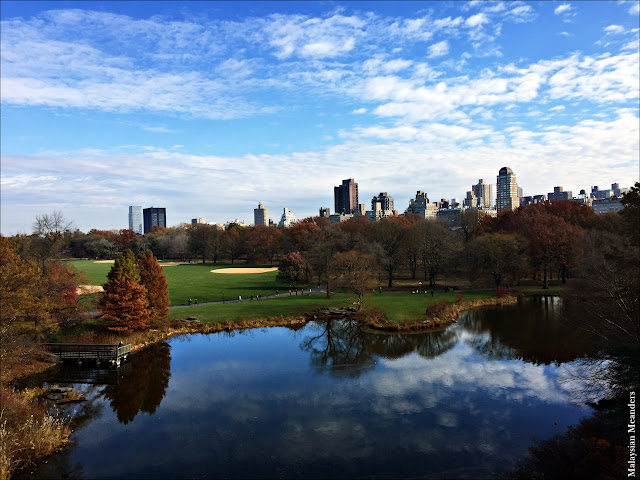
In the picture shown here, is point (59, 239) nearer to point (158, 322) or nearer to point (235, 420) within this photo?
point (158, 322)

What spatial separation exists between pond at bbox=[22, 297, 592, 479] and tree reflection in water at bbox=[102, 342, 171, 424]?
111 millimetres

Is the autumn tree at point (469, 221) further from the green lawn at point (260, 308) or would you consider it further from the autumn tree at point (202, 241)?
the autumn tree at point (202, 241)

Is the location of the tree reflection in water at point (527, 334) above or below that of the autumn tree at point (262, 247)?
below

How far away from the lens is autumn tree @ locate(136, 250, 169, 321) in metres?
36.7

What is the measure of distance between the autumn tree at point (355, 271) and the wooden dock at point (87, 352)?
21807 millimetres

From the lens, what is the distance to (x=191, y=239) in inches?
4525

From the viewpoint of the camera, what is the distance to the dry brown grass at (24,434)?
16.0m

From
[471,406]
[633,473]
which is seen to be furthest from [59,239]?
[633,473]

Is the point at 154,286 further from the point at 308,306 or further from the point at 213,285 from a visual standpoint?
the point at 213,285

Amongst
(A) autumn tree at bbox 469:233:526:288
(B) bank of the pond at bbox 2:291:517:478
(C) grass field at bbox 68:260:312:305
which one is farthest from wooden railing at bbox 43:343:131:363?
(A) autumn tree at bbox 469:233:526:288

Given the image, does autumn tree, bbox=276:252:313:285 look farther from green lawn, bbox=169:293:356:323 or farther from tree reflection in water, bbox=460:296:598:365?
tree reflection in water, bbox=460:296:598:365

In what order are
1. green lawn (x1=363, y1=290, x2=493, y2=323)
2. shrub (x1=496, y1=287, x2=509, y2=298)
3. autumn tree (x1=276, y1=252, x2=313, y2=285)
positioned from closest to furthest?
green lawn (x1=363, y1=290, x2=493, y2=323), shrub (x1=496, y1=287, x2=509, y2=298), autumn tree (x1=276, y1=252, x2=313, y2=285)

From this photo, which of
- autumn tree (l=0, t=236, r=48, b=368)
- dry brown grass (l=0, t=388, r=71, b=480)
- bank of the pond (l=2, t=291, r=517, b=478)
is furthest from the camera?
bank of the pond (l=2, t=291, r=517, b=478)

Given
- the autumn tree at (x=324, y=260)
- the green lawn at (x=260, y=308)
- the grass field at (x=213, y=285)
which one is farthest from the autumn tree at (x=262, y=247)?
the green lawn at (x=260, y=308)
